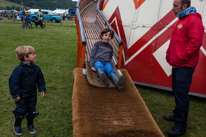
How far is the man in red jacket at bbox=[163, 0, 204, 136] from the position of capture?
112 inches

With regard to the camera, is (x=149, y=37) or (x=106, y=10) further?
(x=106, y=10)

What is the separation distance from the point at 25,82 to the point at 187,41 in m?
2.65

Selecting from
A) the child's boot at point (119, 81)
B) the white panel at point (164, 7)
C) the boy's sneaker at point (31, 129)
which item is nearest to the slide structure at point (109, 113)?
the child's boot at point (119, 81)

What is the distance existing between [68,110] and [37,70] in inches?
53.8

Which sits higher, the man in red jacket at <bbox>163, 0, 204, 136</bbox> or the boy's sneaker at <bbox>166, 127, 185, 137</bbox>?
the man in red jacket at <bbox>163, 0, 204, 136</bbox>

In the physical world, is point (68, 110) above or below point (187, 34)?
below

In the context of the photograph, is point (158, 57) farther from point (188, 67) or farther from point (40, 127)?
point (40, 127)

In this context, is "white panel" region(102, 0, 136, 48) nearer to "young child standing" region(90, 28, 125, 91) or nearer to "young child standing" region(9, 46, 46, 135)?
"young child standing" region(90, 28, 125, 91)

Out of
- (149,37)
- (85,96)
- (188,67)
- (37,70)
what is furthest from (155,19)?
(37,70)

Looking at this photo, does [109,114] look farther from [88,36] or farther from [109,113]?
[88,36]

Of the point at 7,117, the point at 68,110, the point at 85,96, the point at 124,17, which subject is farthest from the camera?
the point at 124,17

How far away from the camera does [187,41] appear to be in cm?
295

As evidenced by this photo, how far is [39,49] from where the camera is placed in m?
9.35

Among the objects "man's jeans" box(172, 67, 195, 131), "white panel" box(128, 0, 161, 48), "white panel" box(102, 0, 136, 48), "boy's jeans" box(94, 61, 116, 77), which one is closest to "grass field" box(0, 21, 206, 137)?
A: "man's jeans" box(172, 67, 195, 131)
